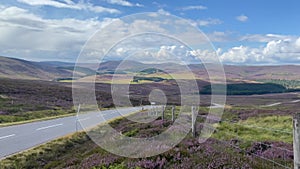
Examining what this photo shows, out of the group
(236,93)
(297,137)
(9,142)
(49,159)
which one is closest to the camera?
(297,137)

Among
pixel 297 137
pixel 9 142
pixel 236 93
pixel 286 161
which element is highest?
pixel 297 137

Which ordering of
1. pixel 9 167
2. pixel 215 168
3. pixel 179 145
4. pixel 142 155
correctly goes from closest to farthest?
pixel 215 168 → pixel 142 155 → pixel 179 145 → pixel 9 167

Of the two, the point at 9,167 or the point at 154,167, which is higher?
the point at 154,167

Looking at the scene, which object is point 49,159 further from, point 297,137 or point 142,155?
point 297,137

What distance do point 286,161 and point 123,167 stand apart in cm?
575

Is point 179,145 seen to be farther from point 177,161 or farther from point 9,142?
point 9,142

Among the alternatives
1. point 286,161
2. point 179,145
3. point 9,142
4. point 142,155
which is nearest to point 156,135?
point 179,145

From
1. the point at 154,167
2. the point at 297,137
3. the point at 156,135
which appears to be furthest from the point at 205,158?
the point at 156,135

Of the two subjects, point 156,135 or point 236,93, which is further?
point 236,93

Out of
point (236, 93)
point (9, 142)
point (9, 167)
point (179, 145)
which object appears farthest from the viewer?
point (236, 93)

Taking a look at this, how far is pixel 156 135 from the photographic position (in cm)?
1766

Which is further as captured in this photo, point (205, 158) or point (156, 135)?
point (156, 135)

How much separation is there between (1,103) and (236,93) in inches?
6046

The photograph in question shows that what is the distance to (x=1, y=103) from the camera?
58.8 meters
